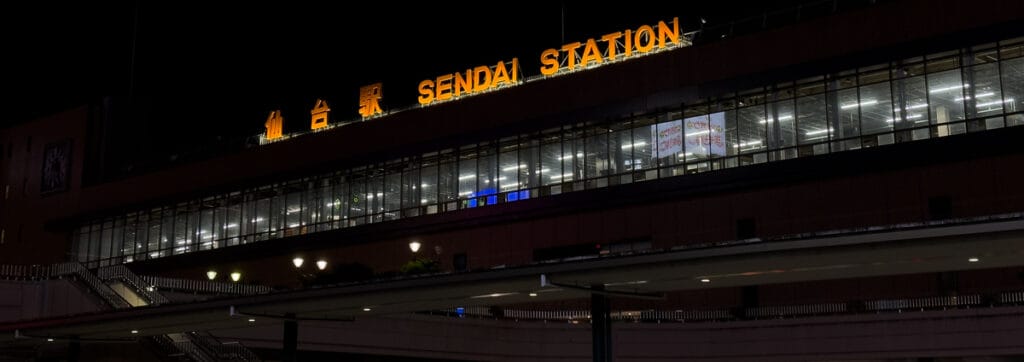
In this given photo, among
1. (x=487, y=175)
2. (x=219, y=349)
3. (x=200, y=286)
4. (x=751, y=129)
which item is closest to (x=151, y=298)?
(x=200, y=286)

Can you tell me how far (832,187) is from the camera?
160 ft

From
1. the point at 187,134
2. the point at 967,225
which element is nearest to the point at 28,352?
the point at 967,225

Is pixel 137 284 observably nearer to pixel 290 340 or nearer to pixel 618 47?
pixel 290 340

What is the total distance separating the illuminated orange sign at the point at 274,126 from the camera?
242 ft

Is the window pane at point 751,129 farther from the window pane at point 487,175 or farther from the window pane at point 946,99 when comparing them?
the window pane at point 487,175

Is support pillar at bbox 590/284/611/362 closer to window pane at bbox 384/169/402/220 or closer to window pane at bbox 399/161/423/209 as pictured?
window pane at bbox 399/161/423/209

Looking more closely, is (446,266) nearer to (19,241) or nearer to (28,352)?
(28,352)

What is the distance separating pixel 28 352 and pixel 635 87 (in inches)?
1156

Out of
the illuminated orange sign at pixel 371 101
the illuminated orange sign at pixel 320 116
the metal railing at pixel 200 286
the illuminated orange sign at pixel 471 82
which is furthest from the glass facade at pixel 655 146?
the metal railing at pixel 200 286

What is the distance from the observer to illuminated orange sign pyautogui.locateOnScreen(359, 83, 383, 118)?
68.0m

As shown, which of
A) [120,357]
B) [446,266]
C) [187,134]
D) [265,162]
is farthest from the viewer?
[187,134]

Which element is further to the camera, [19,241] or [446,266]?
[19,241]

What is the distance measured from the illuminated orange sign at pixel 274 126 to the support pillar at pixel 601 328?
45.1 metres

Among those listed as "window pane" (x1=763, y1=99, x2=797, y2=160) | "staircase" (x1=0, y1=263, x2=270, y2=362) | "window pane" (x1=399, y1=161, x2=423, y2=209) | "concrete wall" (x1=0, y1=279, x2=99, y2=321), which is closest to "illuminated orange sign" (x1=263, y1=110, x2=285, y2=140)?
"window pane" (x1=399, y1=161, x2=423, y2=209)
